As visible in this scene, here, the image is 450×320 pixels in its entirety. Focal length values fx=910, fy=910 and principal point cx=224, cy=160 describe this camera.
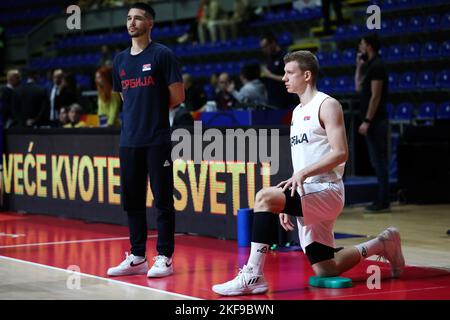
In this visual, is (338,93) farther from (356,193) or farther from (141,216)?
(141,216)

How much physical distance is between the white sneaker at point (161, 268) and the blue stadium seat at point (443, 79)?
9.45 meters

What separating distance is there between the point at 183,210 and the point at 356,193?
359 cm

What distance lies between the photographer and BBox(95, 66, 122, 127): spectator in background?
1115 centimetres

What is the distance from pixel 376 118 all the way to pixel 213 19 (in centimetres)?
984

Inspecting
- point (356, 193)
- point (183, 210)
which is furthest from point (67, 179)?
point (356, 193)

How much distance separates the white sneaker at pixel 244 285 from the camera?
5.64m

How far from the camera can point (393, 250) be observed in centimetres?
635

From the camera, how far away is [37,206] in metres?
11.4

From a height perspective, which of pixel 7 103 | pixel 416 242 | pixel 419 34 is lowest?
pixel 416 242

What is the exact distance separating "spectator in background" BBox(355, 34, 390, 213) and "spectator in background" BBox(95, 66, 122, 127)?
300 cm

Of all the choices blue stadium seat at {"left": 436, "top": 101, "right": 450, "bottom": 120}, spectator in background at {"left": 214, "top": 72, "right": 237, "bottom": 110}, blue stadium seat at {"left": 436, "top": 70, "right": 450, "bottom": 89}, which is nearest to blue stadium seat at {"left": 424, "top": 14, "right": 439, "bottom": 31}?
blue stadium seat at {"left": 436, "top": 70, "right": 450, "bottom": 89}

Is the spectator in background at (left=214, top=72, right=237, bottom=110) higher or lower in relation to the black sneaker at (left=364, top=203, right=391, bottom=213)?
higher

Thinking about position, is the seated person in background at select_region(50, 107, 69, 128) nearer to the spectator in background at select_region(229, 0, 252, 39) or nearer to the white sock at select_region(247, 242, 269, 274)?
the spectator in background at select_region(229, 0, 252, 39)
